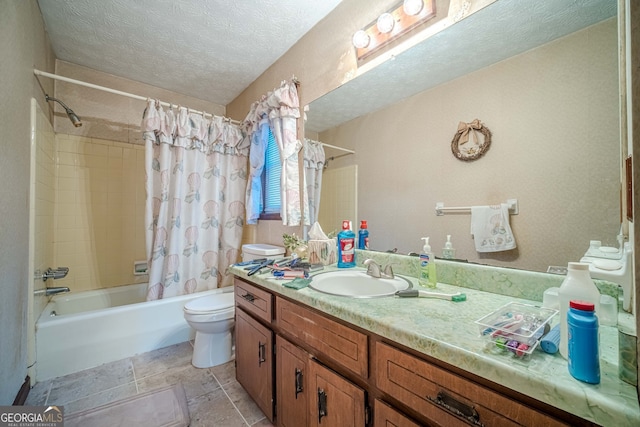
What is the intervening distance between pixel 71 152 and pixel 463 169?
3148 millimetres

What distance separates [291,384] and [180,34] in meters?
2.36

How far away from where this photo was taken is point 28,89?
150cm

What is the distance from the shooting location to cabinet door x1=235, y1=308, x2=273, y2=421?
114 centimetres

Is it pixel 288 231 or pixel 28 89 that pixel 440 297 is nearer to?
pixel 288 231

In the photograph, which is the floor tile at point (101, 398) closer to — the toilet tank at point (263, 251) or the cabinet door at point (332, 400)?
the toilet tank at point (263, 251)

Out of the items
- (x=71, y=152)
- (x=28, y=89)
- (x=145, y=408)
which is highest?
(x=28, y=89)

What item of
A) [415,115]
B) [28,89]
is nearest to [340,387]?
[415,115]

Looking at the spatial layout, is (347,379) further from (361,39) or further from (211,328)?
(361,39)

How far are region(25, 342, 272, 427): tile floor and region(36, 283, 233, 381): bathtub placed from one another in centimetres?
8

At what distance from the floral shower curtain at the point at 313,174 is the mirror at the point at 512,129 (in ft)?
1.52

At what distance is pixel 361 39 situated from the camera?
52.3 inches

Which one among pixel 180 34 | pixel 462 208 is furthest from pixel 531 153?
pixel 180 34

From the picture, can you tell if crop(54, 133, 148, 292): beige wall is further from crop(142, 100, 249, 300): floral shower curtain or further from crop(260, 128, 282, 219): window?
crop(260, 128, 282, 219): window

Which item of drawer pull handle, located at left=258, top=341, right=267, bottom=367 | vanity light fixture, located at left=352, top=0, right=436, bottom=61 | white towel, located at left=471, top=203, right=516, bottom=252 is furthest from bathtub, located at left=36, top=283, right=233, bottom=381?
vanity light fixture, located at left=352, top=0, right=436, bottom=61
